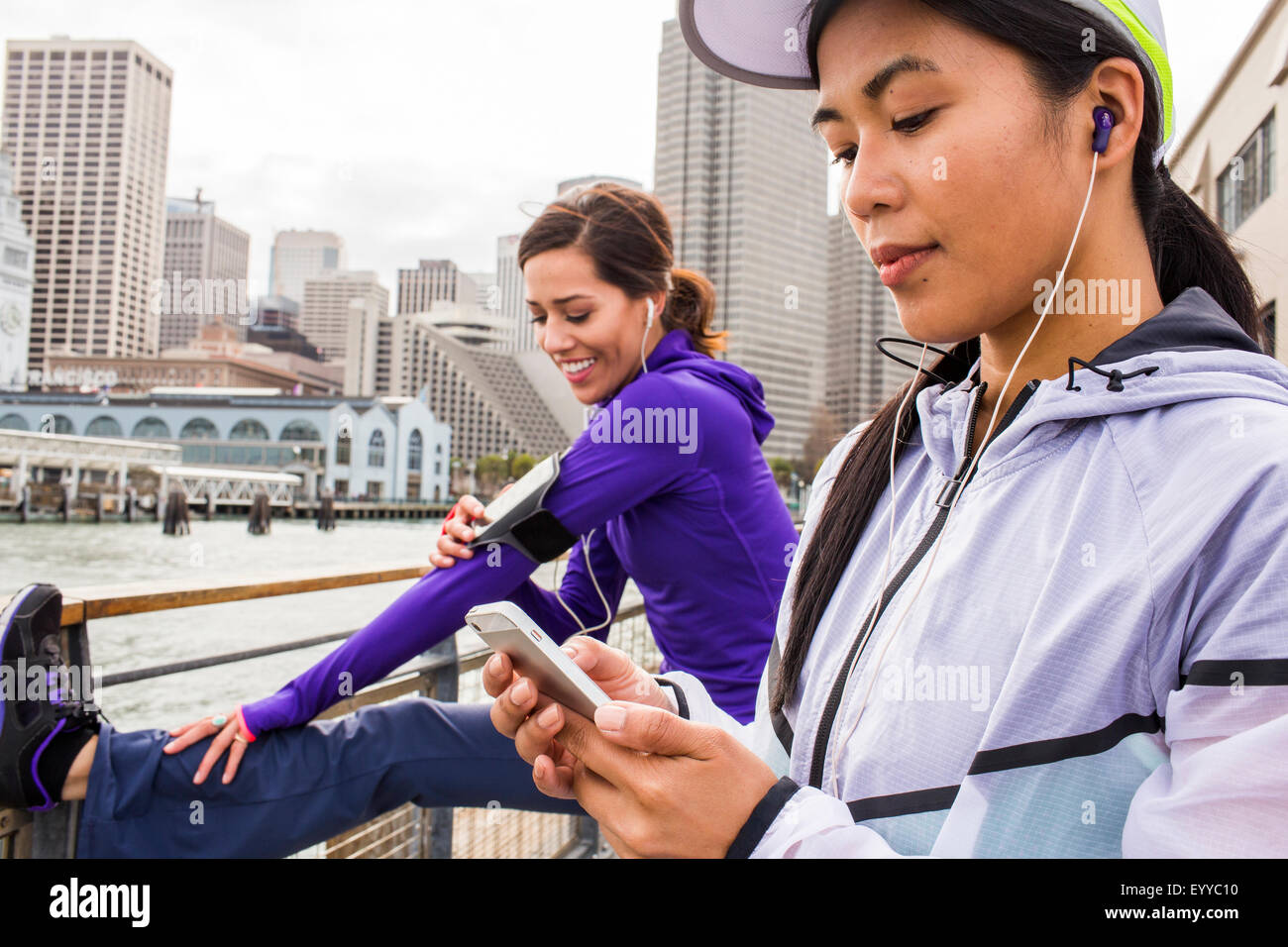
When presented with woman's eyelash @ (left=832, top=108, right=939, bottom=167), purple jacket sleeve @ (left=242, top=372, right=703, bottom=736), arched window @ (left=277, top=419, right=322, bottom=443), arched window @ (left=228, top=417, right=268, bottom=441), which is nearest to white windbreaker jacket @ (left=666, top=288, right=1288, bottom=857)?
woman's eyelash @ (left=832, top=108, right=939, bottom=167)

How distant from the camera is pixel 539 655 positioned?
783 mm

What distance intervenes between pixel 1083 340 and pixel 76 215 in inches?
2862

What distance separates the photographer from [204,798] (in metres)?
1.43

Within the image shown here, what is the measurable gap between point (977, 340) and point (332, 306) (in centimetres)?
12445

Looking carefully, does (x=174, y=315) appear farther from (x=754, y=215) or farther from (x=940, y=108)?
(x=940, y=108)

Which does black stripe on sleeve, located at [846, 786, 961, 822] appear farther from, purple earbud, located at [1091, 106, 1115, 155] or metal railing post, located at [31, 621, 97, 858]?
metal railing post, located at [31, 621, 97, 858]

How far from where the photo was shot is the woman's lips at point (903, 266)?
795mm

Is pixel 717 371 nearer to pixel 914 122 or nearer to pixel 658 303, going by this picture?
pixel 658 303

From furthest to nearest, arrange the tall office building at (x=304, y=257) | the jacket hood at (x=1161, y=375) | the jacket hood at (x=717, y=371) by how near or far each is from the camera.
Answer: the tall office building at (x=304, y=257) → the jacket hood at (x=717, y=371) → the jacket hood at (x=1161, y=375)

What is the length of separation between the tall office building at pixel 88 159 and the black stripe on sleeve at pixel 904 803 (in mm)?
70532

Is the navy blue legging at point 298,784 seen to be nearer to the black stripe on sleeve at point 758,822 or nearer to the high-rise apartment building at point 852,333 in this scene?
the black stripe on sleeve at point 758,822

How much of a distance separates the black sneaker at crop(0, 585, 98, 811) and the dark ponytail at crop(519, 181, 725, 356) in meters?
1.32

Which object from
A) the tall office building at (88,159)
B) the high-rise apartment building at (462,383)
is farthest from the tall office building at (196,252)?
the tall office building at (88,159)
